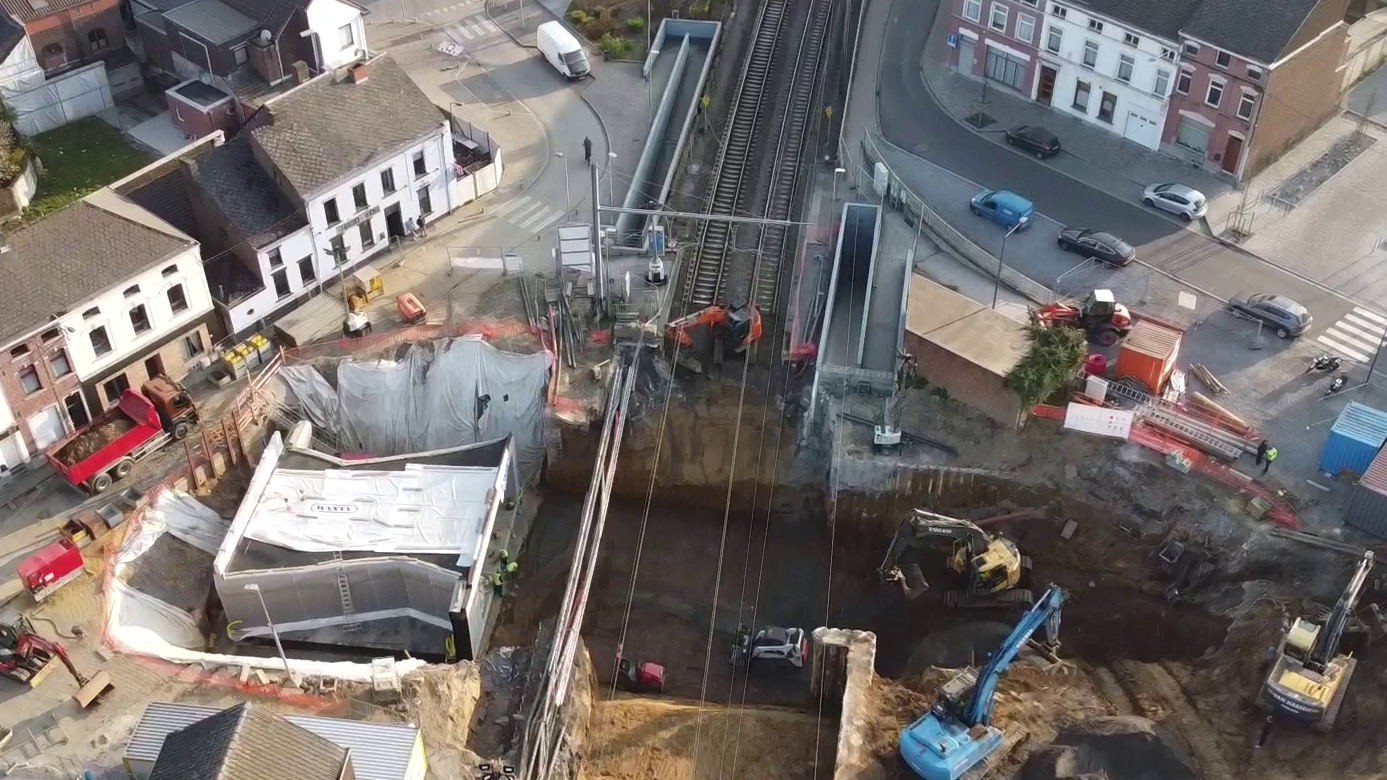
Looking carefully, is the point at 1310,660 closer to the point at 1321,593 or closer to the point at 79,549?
the point at 1321,593

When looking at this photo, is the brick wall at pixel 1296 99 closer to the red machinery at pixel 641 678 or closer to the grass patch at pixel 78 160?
the red machinery at pixel 641 678

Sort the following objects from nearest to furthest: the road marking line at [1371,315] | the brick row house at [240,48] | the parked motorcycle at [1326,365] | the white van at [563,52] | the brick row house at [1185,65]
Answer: the parked motorcycle at [1326,365] < the road marking line at [1371,315] < the brick row house at [1185,65] < the brick row house at [240,48] < the white van at [563,52]

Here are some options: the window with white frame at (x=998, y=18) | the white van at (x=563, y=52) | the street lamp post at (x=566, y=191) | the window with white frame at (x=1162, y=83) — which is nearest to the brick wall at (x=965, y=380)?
the street lamp post at (x=566, y=191)

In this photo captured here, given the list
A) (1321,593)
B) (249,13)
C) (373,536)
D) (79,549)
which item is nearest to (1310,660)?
(1321,593)

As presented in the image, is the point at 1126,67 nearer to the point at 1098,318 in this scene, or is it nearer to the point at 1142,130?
the point at 1142,130

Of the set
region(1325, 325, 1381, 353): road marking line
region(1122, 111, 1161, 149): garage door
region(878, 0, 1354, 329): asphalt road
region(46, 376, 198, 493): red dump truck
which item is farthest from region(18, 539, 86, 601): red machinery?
region(1122, 111, 1161, 149): garage door

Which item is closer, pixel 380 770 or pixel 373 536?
pixel 380 770
